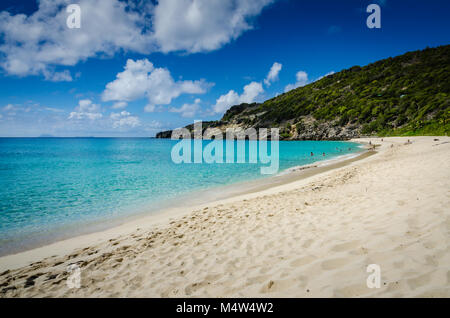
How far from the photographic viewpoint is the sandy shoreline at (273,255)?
3271mm

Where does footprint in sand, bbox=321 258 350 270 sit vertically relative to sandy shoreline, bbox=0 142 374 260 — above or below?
above

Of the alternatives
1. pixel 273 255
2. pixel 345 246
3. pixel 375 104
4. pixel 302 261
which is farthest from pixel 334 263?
pixel 375 104

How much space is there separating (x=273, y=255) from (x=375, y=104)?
10066 cm

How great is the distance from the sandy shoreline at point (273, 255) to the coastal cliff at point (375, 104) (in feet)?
168

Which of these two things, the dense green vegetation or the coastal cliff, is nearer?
the dense green vegetation

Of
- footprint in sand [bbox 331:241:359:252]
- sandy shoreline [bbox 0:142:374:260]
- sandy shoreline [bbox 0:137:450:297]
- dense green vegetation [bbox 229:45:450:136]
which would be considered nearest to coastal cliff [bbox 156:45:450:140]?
dense green vegetation [bbox 229:45:450:136]

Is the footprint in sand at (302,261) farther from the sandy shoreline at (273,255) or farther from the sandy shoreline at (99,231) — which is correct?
the sandy shoreline at (99,231)

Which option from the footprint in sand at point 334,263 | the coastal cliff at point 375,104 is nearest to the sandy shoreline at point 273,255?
the footprint in sand at point 334,263

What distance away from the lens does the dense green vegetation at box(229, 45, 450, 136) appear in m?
59.6

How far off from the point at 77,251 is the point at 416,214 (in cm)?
944

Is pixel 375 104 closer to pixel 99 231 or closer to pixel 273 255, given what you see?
pixel 273 255

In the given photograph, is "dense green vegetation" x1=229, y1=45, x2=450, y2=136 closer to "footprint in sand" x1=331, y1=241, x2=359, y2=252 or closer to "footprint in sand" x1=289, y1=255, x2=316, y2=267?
"footprint in sand" x1=331, y1=241, x2=359, y2=252

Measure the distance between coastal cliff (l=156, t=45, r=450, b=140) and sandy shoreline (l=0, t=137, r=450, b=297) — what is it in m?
51.2
